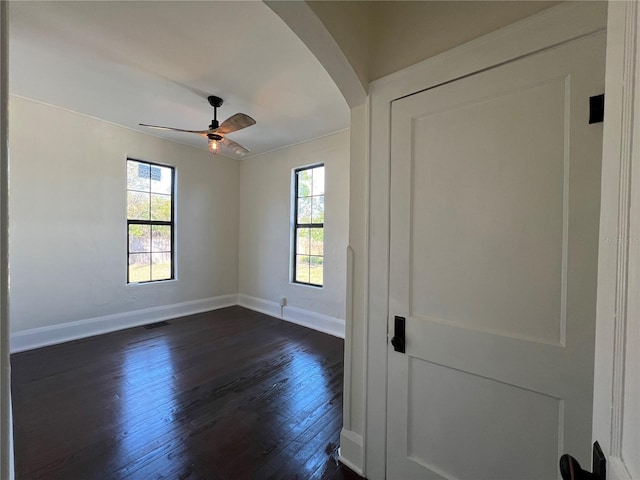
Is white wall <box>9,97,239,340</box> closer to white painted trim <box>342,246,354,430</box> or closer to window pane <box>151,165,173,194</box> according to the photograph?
window pane <box>151,165,173,194</box>

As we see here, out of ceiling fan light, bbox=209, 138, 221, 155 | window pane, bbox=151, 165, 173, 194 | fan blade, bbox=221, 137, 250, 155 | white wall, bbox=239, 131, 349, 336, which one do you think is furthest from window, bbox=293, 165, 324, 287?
window pane, bbox=151, 165, 173, 194

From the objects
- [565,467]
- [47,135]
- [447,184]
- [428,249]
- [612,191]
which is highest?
[47,135]

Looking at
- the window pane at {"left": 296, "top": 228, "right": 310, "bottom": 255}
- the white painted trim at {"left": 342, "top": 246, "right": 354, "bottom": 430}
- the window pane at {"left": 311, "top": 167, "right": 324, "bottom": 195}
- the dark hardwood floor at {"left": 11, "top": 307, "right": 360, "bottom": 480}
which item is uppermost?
the window pane at {"left": 311, "top": 167, "right": 324, "bottom": 195}

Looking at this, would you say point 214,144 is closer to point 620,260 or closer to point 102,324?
point 102,324

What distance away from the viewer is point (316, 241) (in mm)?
4293

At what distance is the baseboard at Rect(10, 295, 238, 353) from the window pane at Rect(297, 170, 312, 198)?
97.7 inches

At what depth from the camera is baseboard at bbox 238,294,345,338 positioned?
3895 millimetres

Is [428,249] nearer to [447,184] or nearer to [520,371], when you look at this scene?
[447,184]

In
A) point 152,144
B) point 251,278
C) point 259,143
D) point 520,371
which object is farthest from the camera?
point 251,278

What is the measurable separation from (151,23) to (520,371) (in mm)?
2969

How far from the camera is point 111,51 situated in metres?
2.22

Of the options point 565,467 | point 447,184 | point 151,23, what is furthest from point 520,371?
point 151,23

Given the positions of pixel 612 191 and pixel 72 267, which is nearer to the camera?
pixel 612 191

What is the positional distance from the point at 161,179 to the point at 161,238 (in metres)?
0.94
